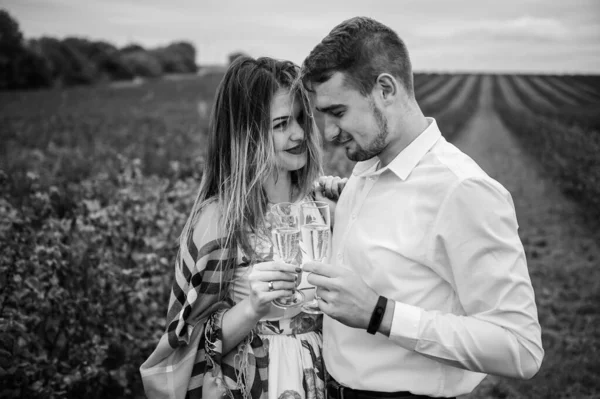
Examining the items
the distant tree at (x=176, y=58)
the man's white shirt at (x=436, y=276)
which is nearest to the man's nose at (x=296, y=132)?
the man's white shirt at (x=436, y=276)

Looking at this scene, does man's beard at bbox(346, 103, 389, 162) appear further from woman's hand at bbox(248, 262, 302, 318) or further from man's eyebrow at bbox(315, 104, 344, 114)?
woman's hand at bbox(248, 262, 302, 318)

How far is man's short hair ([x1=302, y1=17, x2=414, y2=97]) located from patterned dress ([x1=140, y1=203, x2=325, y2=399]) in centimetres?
83

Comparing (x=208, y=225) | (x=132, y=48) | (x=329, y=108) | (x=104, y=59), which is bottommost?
(x=208, y=225)

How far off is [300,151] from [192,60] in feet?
323

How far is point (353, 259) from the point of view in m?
1.88

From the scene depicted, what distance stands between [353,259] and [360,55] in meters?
0.84

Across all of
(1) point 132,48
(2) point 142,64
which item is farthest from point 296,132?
(1) point 132,48

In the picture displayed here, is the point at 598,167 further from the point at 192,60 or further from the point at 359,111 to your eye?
the point at 192,60

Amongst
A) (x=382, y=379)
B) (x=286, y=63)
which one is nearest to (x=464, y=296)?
(x=382, y=379)

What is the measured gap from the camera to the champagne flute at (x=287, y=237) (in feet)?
5.68

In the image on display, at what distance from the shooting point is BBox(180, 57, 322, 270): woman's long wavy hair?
89.4 inches

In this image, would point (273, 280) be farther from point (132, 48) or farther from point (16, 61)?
point (132, 48)

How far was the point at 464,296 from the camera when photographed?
5.36ft

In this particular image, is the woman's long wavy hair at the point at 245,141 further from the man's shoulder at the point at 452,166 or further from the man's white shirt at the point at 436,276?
the man's shoulder at the point at 452,166
